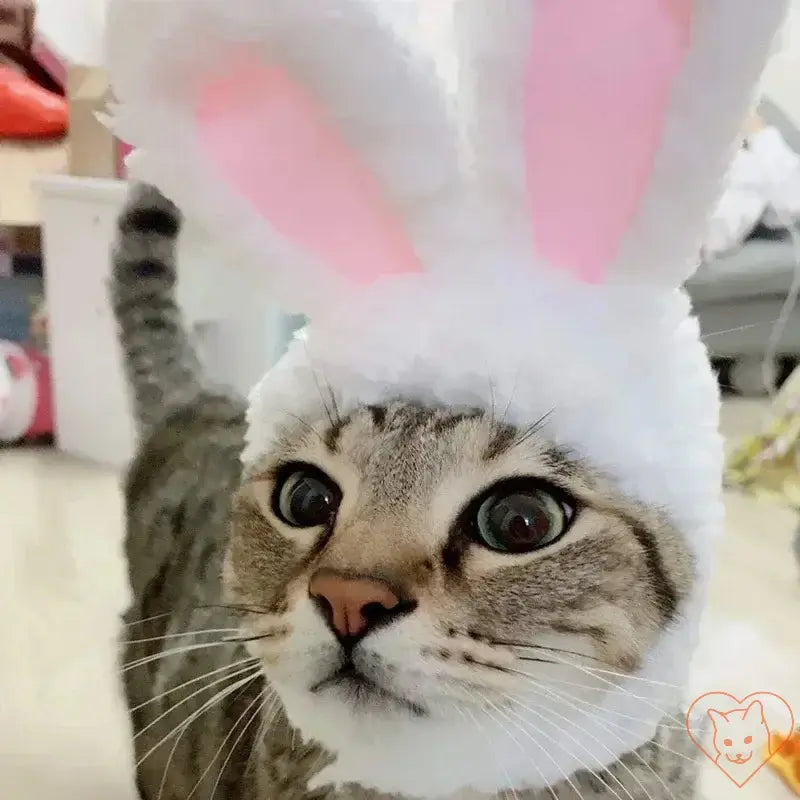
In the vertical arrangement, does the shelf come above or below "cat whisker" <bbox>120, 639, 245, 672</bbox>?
above

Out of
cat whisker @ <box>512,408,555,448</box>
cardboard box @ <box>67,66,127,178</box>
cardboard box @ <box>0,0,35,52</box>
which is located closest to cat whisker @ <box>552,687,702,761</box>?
cat whisker @ <box>512,408,555,448</box>

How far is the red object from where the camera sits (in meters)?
1.95

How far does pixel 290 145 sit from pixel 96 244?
44.9 inches

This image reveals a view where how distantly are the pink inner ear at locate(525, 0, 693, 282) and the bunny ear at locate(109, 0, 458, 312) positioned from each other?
51 millimetres

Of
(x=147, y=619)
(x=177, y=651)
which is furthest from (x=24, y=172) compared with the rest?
(x=177, y=651)

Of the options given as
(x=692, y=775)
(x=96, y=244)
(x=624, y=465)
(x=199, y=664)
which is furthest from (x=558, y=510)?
(x=96, y=244)

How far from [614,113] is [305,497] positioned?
265 mm

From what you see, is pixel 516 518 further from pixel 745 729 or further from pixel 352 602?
pixel 745 729

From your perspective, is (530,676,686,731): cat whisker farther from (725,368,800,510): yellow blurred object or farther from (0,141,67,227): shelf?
(0,141,67,227): shelf

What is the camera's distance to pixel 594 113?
1.47 ft

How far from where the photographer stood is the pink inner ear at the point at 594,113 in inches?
16.4

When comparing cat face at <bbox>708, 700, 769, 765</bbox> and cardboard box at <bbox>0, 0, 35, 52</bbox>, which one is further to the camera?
cardboard box at <bbox>0, 0, 35, 52</bbox>

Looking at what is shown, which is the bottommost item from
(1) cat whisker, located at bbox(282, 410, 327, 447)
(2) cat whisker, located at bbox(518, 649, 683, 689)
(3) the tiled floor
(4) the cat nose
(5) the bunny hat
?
(3) the tiled floor

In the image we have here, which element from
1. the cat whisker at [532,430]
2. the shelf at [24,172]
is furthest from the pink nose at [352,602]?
the shelf at [24,172]
